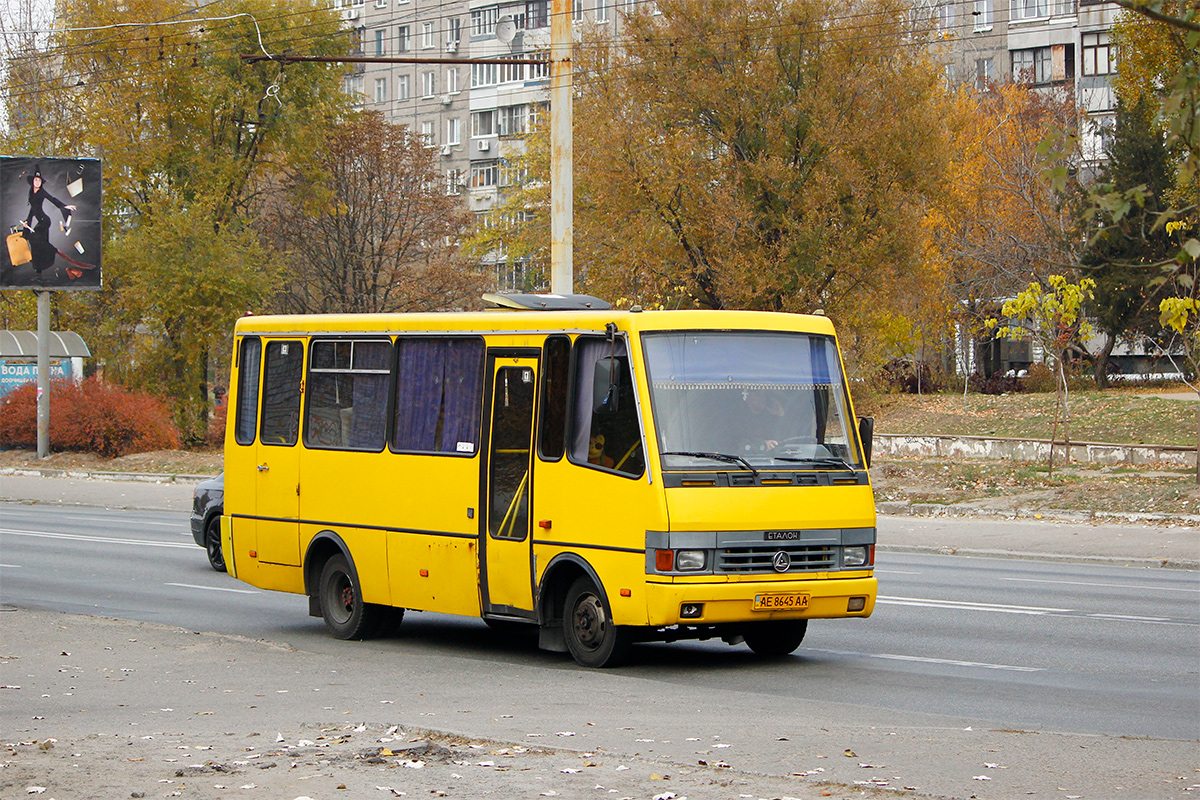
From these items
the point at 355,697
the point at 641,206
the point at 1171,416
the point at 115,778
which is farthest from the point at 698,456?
the point at 1171,416

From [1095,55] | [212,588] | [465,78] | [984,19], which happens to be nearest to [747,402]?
[212,588]

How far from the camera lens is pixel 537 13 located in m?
81.8

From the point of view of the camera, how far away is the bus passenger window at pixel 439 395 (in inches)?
488

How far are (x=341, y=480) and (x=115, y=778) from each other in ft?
21.1

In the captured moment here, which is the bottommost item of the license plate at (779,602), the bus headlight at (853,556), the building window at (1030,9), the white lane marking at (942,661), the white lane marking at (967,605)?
the white lane marking at (942,661)

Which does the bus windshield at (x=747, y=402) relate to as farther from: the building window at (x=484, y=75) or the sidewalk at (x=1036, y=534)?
the building window at (x=484, y=75)

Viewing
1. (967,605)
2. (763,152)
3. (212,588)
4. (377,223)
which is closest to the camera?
(967,605)

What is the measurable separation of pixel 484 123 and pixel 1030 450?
56401 mm

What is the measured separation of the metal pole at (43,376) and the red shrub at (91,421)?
66 centimetres

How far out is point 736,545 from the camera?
10.8 metres

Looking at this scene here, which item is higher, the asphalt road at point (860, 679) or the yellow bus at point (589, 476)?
the yellow bus at point (589, 476)

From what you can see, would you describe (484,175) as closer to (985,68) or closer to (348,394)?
(985,68)

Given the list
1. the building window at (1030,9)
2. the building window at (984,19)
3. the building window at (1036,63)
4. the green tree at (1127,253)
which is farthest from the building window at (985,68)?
the green tree at (1127,253)

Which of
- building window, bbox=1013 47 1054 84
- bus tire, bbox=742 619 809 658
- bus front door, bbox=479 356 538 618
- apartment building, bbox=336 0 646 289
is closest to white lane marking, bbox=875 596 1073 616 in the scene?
bus tire, bbox=742 619 809 658
